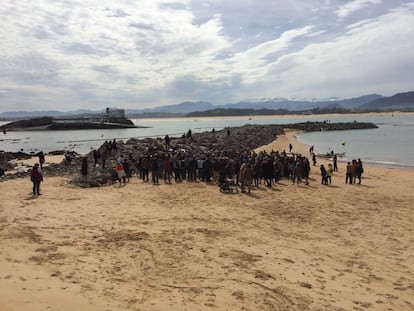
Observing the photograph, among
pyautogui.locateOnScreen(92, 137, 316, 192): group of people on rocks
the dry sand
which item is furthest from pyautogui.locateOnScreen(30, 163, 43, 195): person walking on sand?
pyautogui.locateOnScreen(92, 137, 316, 192): group of people on rocks

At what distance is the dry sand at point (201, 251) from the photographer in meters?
Answer: 6.87

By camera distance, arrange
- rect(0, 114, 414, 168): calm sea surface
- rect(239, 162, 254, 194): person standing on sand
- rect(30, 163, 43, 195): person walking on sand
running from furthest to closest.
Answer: rect(0, 114, 414, 168): calm sea surface
rect(239, 162, 254, 194): person standing on sand
rect(30, 163, 43, 195): person walking on sand

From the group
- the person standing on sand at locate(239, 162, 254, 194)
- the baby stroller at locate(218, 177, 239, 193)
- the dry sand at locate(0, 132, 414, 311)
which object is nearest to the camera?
the dry sand at locate(0, 132, 414, 311)

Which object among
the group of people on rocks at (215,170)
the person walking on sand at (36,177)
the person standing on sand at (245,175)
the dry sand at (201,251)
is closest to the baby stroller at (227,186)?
the group of people on rocks at (215,170)

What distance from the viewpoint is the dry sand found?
6.87 meters

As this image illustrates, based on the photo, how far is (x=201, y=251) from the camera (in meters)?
9.27

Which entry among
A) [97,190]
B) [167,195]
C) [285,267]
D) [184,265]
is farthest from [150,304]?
[97,190]

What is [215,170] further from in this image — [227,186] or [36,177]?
[36,177]

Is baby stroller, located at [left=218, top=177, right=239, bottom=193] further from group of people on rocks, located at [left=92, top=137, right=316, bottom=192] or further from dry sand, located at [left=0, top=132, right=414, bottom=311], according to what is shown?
dry sand, located at [left=0, top=132, right=414, bottom=311]

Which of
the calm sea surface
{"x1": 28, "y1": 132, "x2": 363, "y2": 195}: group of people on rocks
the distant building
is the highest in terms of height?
the distant building

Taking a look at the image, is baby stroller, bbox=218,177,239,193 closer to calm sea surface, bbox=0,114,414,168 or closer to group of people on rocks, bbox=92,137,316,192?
group of people on rocks, bbox=92,137,316,192

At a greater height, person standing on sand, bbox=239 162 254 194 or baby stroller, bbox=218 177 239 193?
person standing on sand, bbox=239 162 254 194

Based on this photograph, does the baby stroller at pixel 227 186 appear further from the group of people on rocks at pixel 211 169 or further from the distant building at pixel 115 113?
the distant building at pixel 115 113

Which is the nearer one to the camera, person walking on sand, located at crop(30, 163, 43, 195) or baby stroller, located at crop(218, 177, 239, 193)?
person walking on sand, located at crop(30, 163, 43, 195)
